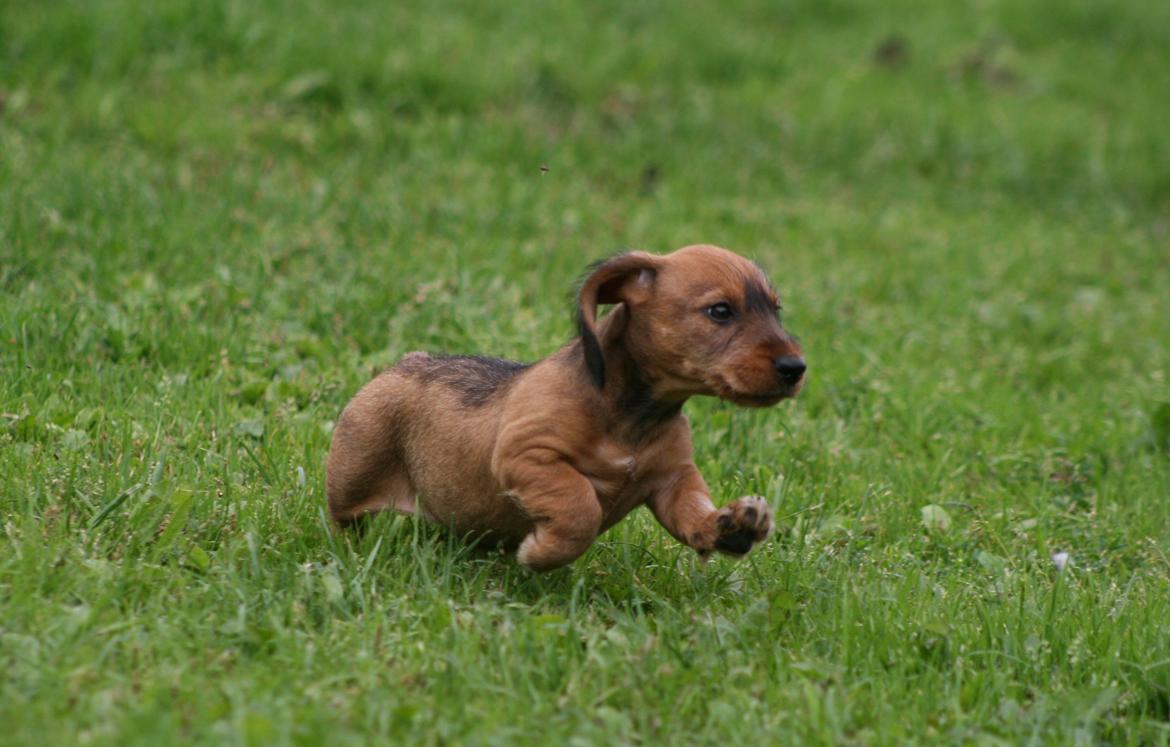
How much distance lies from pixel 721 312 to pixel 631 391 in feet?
1.17

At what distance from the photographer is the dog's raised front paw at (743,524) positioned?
13.0ft

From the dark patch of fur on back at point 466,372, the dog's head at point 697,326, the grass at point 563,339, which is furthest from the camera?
the dark patch of fur on back at point 466,372

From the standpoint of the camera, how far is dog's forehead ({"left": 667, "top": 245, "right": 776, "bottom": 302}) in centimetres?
420

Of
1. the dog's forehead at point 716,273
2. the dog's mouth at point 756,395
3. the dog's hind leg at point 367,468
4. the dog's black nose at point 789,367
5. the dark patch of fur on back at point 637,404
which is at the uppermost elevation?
the dog's forehead at point 716,273

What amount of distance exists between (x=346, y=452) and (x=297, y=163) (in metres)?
4.84

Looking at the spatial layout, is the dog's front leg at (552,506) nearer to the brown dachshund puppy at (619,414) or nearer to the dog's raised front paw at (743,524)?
the brown dachshund puppy at (619,414)

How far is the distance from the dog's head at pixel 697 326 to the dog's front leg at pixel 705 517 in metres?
0.29

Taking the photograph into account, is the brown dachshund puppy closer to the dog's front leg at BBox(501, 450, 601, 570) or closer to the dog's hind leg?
the dog's front leg at BBox(501, 450, 601, 570)

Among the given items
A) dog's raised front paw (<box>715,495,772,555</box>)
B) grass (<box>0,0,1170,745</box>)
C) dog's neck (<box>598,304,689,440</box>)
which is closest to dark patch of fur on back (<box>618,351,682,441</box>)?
dog's neck (<box>598,304,689,440</box>)

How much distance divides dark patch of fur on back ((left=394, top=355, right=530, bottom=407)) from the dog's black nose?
93cm

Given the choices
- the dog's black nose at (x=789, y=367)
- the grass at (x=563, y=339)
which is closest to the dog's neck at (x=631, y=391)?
the dog's black nose at (x=789, y=367)

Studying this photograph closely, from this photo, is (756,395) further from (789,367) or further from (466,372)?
(466,372)

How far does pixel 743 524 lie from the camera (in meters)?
3.99

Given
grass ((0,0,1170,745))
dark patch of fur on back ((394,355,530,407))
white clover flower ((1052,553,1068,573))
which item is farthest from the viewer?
white clover flower ((1052,553,1068,573))
